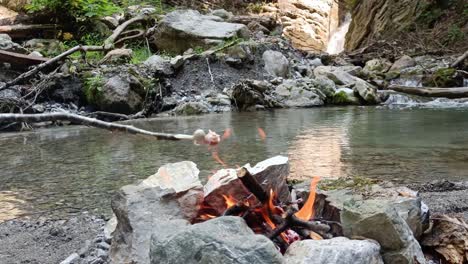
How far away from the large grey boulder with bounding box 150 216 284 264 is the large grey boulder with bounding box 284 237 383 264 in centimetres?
9

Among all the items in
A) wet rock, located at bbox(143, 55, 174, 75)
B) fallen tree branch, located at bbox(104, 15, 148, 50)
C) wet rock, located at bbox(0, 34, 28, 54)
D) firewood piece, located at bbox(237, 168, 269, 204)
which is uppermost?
fallen tree branch, located at bbox(104, 15, 148, 50)

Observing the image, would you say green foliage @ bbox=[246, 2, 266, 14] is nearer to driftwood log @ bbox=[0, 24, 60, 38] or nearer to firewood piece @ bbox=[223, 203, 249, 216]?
driftwood log @ bbox=[0, 24, 60, 38]

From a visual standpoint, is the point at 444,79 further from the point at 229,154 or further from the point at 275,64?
the point at 229,154

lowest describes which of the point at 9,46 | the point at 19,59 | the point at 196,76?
the point at 196,76

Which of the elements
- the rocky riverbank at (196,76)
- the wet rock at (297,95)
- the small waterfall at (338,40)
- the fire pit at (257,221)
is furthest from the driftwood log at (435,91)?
the small waterfall at (338,40)

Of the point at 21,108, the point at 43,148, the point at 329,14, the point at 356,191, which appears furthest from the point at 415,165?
the point at 329,14

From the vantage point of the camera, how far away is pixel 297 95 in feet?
30.8

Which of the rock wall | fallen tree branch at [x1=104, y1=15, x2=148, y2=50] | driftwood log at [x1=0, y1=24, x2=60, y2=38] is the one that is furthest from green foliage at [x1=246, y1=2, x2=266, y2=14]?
driftwood log at [x1=0, y1=24, x2=60, y2=38]

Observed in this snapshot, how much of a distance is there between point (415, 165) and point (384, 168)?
10.7 inches

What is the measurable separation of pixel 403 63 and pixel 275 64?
12.4 ft

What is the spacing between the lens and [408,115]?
732cm

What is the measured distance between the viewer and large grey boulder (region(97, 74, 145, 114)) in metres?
7.92

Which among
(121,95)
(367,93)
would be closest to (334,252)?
(121,95)

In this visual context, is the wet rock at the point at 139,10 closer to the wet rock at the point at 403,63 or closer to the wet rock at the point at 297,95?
the wet rock at the point at 297,95
